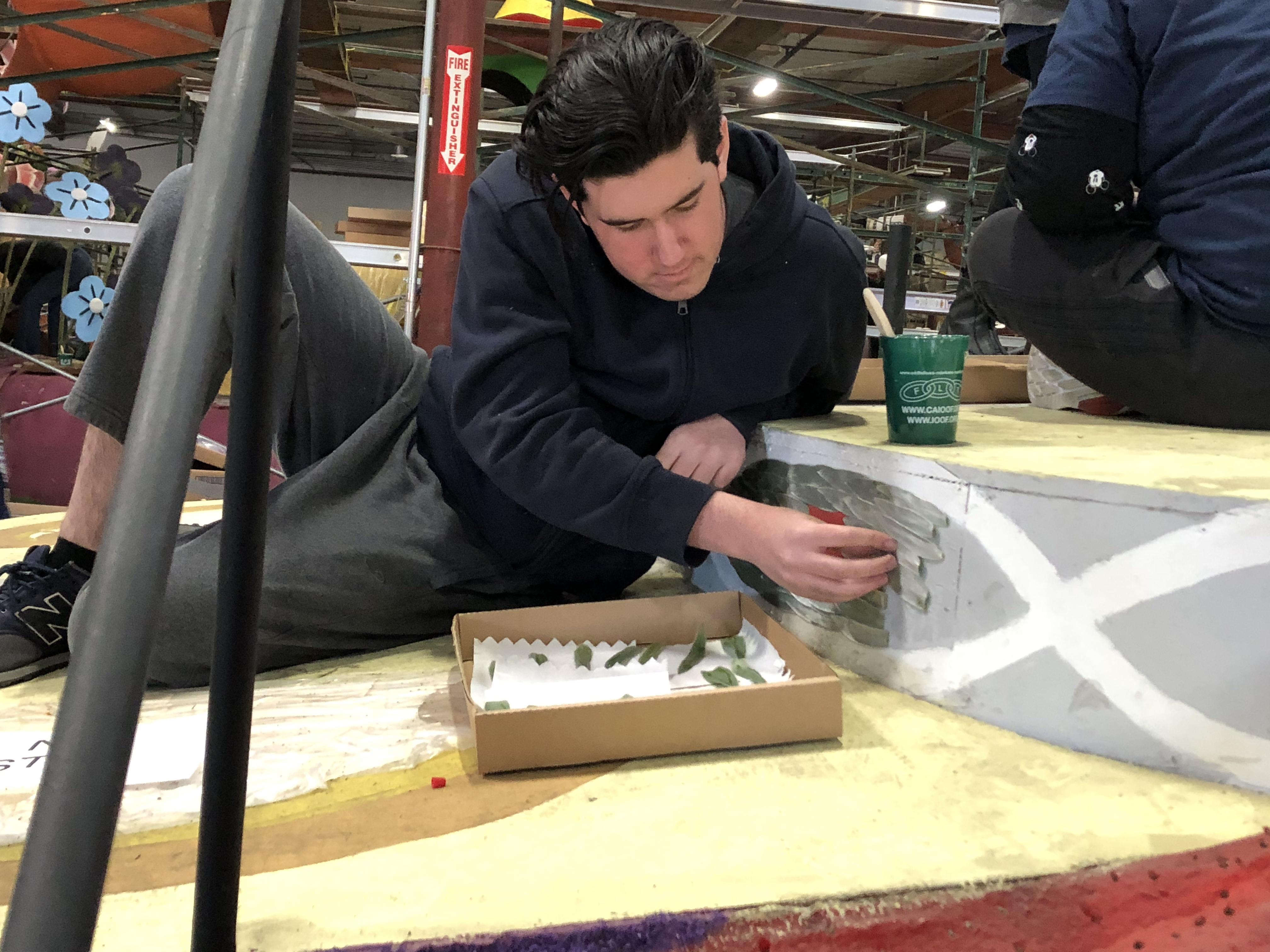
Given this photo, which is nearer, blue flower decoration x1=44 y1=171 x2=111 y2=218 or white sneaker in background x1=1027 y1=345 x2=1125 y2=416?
white sneaker in background x1=1027 y1=345 x2=1125 y2=416

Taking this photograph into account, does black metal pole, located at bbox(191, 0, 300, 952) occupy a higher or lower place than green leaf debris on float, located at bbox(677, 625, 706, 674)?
higher

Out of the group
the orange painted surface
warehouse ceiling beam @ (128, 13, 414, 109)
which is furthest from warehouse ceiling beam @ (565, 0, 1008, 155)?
the orange painted surface

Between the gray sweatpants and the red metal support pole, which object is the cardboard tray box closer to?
the gray sweatpants

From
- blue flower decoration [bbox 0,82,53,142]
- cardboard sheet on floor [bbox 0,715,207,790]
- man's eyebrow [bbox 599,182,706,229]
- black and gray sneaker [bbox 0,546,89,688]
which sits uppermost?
blue flower decoration [bbox 0,82,53,142]

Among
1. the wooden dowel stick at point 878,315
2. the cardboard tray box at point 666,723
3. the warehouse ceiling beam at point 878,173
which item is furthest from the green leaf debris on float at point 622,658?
the warehouse ceiling beam at point 878,173

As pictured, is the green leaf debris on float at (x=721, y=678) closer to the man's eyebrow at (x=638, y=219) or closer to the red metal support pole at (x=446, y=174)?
the man's eyebrow at (x=638, y=219)

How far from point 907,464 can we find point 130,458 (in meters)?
0.83

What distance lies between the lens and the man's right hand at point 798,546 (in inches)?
36.1

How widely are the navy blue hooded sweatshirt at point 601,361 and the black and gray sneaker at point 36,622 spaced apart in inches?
18.8

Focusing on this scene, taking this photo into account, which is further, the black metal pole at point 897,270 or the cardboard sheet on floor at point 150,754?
the black metal pole at point 897,270

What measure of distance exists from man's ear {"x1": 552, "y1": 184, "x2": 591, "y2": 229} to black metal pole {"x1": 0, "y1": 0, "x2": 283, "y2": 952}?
64 centimetres

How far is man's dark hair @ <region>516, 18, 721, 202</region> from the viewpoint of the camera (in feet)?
2.77

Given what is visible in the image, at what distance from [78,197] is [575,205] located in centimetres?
175

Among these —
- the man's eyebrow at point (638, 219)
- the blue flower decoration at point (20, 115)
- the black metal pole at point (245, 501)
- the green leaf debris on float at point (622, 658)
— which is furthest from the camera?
the blue flower decoration at point (20, 115)
